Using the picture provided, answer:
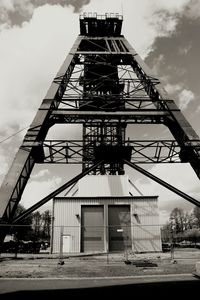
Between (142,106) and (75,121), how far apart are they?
282 centimetres

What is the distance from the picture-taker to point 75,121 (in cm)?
1033

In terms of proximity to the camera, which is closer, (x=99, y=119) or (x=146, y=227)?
(x=99, y=119)

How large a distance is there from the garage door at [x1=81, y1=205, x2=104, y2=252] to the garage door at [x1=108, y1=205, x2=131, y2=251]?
749mm

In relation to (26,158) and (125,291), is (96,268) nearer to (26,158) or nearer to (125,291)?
(125,291)

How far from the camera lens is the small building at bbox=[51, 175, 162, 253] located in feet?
66.9

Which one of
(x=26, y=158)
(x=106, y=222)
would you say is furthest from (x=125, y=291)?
(x=106, y=222)

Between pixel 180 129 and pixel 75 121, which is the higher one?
pixel 75 121

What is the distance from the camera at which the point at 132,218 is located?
69.5 feet

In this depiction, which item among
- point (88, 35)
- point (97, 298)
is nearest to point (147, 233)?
point (88, 35)

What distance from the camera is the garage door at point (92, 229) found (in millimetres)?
20484

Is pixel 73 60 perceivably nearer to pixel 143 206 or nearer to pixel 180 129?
pixel 180 129

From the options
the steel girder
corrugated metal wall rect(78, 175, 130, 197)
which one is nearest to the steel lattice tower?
the steel girder

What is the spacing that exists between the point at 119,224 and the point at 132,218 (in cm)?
119

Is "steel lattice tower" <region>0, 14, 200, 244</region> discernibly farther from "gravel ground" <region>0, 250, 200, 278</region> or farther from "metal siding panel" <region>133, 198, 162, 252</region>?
"metal siding panel" <region>133, 198, 162, 252</region>
